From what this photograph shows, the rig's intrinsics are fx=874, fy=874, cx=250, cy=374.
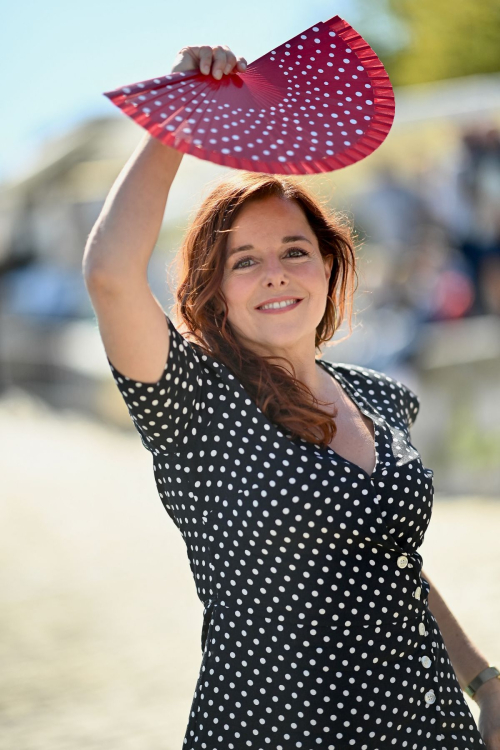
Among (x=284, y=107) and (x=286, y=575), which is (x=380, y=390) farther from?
(x=284, y=107)

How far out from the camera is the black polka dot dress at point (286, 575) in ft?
5.74

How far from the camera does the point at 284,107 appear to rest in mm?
1699

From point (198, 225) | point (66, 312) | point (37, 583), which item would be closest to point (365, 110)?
point (198, 225)

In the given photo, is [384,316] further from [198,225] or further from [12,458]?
[198,225]

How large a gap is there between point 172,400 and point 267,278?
1.37 ft

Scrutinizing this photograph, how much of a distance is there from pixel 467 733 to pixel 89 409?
9815 millimetres

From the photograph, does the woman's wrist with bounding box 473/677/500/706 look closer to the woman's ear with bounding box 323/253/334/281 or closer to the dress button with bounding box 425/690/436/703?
the dress button with bounding box 425/690/436/703

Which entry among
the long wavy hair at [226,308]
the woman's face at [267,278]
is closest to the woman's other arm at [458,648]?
the long wavy hair at [226,308]

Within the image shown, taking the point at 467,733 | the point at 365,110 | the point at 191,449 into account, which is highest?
the point at 365,110

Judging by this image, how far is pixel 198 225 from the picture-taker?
6.53 feet

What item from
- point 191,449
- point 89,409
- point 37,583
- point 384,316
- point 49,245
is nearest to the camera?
point 191,449

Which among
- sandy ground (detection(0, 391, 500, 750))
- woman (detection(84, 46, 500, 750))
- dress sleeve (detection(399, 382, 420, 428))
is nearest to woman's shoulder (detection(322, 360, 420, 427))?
dress sleeve (detection(399, 382, 420, 428))

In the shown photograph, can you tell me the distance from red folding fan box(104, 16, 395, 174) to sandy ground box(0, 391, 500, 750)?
2.98m

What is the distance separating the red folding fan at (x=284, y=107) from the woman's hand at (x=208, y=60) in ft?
0.06
